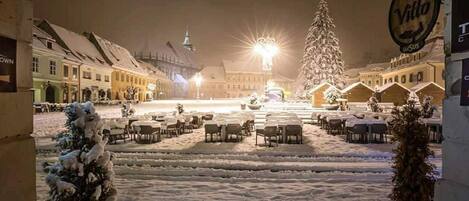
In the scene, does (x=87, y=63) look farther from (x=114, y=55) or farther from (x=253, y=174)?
(x=253, y=174)

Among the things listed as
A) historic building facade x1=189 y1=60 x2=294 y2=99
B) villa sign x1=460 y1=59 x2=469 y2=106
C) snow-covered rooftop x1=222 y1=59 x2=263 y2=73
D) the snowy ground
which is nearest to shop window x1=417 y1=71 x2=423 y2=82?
the snowy ground

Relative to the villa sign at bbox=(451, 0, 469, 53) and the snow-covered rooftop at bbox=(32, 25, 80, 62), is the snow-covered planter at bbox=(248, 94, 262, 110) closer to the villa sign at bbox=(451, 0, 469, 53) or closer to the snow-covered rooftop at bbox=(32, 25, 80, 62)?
the snow-covered rooftop at bbox=(32, 25, 80, 62)

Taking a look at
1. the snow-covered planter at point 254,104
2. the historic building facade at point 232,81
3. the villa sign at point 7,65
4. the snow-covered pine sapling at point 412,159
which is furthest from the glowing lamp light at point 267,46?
the historic building facade at point 232,81

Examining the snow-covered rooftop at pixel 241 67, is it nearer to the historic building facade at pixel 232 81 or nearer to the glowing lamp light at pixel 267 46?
the historic building facade at pixel 232 81

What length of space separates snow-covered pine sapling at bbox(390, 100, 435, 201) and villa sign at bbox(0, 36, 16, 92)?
17.3ft

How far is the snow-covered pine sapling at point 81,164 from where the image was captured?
14.8ft

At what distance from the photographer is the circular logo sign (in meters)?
3.95

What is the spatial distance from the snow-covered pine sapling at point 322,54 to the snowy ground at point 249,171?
124ft

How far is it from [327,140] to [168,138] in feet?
23.7

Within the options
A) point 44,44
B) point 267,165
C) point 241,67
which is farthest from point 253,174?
point 241,67

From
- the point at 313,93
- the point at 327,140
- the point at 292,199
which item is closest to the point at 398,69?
the point at 313,93

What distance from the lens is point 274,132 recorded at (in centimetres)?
1409

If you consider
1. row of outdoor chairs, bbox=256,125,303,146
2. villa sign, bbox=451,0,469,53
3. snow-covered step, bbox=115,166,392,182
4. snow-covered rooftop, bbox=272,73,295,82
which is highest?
snow-covered rooftop, bbox=272,73,295,82

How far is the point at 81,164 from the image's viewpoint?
4.51 m
